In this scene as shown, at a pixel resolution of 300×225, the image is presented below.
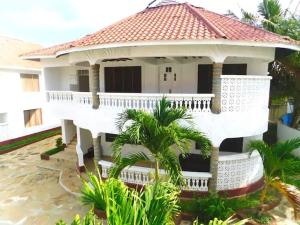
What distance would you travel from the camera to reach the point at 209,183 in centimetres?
891

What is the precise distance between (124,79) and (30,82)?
12174 mm

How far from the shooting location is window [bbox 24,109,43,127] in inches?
784

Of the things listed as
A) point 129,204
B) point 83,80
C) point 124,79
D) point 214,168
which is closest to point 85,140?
point 83,80

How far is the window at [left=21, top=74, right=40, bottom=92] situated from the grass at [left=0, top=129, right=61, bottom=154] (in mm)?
4122

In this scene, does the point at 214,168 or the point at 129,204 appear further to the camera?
the point at 214,168

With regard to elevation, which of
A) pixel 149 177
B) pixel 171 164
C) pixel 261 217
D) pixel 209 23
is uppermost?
pixel 209 23

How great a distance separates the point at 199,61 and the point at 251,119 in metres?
3.76

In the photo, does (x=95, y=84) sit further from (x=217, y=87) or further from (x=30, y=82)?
(x=30, y=82)

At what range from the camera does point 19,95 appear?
19.0 meters

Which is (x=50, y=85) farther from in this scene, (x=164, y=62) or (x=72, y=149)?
(x=164, y=62)

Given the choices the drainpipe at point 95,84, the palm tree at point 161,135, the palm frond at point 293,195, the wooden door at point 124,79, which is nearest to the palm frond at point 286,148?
the palm frond at point 293,195

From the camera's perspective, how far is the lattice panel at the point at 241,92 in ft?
26.6

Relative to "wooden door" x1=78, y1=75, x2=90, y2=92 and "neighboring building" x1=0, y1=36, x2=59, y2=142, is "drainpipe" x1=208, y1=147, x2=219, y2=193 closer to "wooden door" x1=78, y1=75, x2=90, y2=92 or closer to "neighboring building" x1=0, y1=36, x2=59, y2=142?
"wooden door" x1=78, y1=75, x2=90, y2=92

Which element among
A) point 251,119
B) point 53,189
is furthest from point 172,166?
point 53,189
